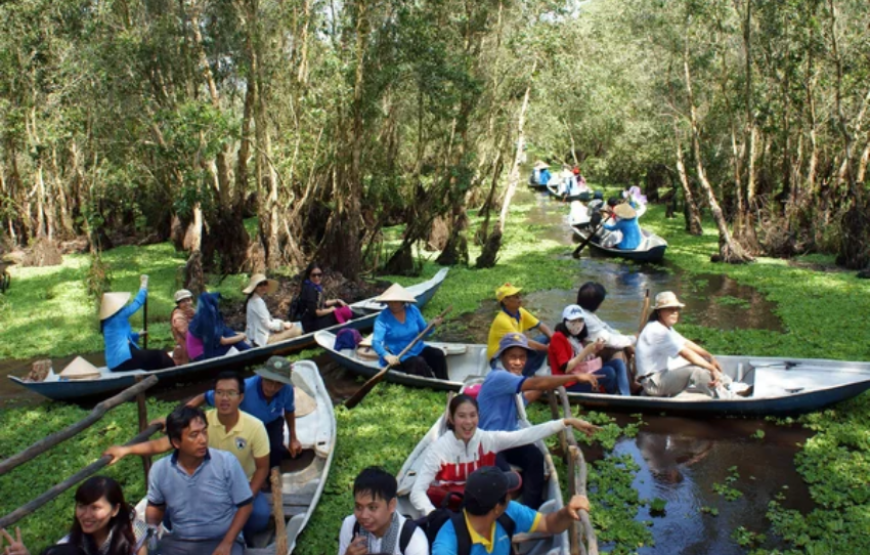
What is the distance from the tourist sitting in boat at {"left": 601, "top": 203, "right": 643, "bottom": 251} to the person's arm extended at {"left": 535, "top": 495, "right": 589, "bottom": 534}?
581 inches

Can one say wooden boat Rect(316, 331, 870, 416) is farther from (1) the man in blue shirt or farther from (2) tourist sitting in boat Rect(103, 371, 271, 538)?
(2) tourist sitting in boat Rect(103, 371, 271, 538)

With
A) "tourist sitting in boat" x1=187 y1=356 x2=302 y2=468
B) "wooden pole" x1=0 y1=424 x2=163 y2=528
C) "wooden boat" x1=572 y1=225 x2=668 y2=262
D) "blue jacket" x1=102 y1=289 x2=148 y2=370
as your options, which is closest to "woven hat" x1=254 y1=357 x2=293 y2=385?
"tourist sitting in boat" x1=187 y1=356 x2=302 y2=468

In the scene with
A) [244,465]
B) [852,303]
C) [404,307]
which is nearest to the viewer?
[244,465]

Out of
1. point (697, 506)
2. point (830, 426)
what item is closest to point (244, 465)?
point (697, 506)

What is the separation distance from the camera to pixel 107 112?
59.2ft

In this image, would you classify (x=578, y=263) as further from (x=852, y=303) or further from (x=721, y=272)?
(x=852, y=303)

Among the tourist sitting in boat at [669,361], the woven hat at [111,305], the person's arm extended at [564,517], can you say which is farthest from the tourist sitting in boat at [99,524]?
the tourist sitting in boat at [669,361]

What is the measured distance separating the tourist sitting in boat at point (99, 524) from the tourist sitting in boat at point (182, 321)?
5634mm

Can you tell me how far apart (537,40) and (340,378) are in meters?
10.1

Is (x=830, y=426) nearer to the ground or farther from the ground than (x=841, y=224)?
nearer to the ground

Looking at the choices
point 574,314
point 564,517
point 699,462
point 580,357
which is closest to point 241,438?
point 564,517

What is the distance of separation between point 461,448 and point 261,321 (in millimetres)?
6198

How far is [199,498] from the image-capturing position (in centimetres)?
461

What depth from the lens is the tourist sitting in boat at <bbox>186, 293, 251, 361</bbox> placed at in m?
9.35
